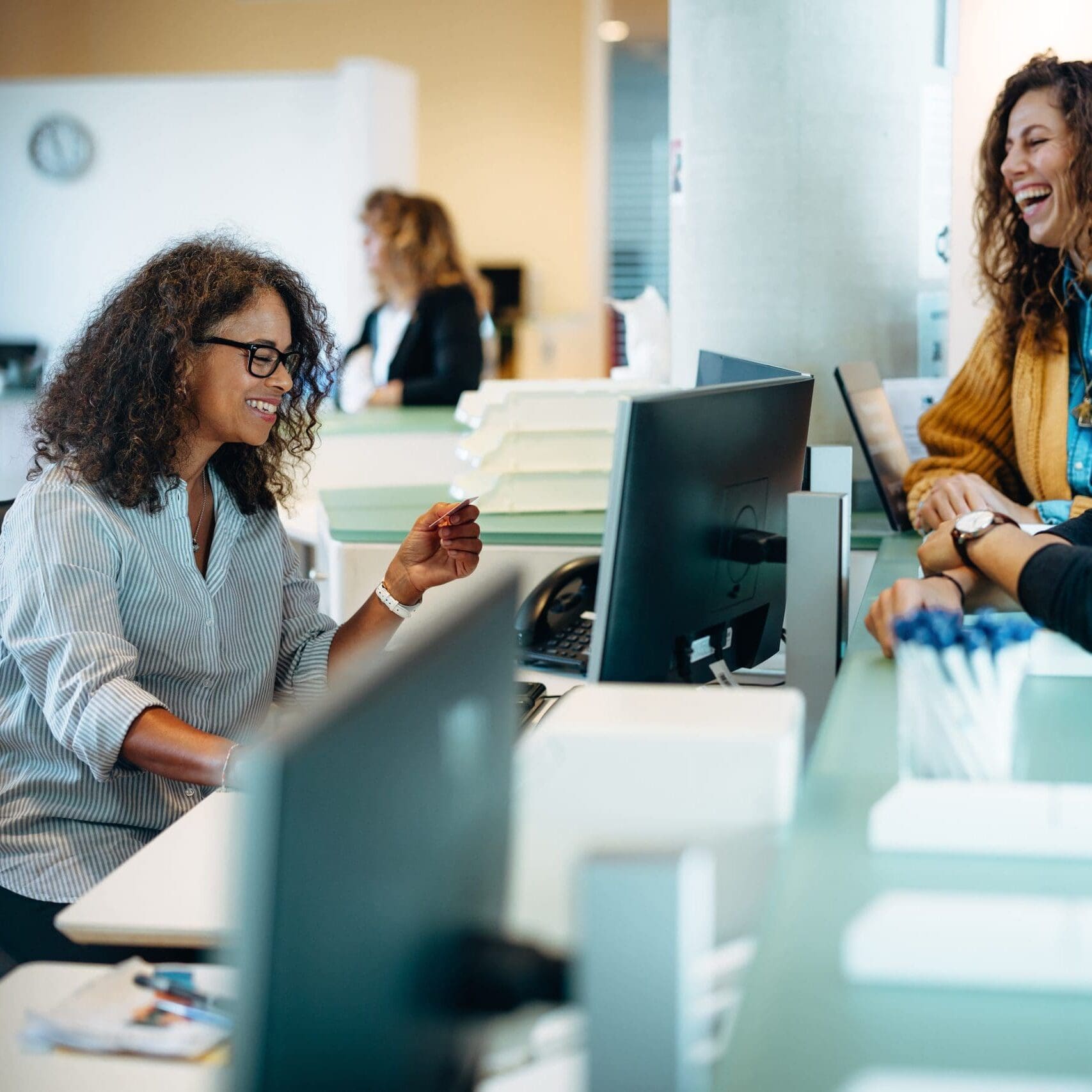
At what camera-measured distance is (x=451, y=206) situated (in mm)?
9570

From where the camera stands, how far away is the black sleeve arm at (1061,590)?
4.91ft

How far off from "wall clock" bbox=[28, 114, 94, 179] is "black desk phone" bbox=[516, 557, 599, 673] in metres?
7.25

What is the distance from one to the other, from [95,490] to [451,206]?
7.92 m

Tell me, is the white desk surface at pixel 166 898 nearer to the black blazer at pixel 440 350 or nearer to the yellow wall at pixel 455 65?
the black blazer at pixel 440 350

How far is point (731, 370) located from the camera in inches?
79.6

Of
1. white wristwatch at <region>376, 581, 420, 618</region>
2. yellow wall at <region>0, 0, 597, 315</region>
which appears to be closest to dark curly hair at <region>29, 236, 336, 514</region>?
white wristwatch at <region>376, 581, 420, 618</region>

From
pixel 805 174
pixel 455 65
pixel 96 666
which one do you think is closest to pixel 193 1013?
pixel 96 666

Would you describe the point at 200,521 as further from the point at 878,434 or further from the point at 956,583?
the point at 878,434

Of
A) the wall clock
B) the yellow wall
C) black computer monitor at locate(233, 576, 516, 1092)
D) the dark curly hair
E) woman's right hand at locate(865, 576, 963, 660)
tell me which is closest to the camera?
black computer monitor at locate(233, 576, 516, 1092)

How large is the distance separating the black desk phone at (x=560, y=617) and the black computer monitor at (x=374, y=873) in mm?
1461

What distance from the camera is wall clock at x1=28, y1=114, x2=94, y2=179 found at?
8.70 meters

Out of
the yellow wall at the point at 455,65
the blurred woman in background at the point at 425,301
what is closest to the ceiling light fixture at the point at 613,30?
the yellow wall at the point at 455,65

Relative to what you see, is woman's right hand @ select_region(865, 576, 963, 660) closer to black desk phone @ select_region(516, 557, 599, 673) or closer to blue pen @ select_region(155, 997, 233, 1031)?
black desk phone @ select_region(516, 557, 599, 673)

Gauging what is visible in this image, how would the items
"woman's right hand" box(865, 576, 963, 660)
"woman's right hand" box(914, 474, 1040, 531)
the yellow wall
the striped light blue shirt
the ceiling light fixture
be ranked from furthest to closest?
the yellow wall
the ceiling light fixture
"woman's right hand" box(914, 474, 1040, 531)
the striped light blue shirt
"woman's right hand" box(865, 576, 963, 660)
